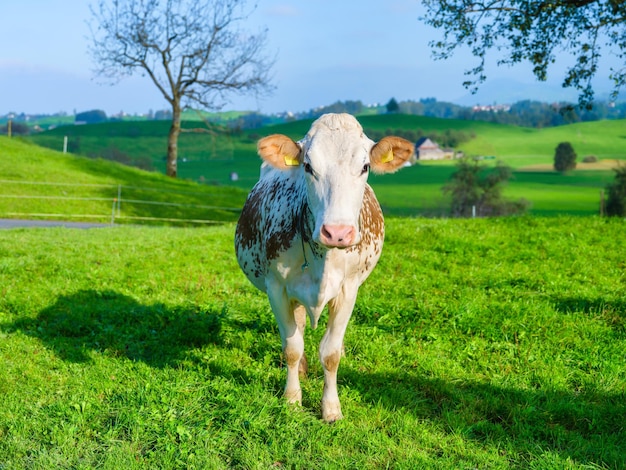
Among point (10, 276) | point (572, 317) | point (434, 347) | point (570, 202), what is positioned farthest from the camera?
point (570, 202)

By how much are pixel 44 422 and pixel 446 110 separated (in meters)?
123

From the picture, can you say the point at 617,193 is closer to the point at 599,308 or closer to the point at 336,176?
the point at 599,308

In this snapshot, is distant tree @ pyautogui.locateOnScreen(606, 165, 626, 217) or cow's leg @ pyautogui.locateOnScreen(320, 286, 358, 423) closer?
cow's leg @ pyautogui.locateOnScreen(320, 286, 358, 423)

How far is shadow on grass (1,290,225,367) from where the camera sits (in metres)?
7.26

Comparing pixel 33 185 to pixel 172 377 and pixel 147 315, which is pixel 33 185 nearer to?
pixel 147 315

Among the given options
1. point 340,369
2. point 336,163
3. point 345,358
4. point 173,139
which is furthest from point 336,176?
point 173,139

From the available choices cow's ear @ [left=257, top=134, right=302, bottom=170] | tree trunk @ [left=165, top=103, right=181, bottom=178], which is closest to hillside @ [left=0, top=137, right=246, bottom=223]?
tree trunk @ [left=165, top=103, right=181, bottom=178]

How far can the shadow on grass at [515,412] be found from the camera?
5035 mm

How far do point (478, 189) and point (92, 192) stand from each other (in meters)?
38.7

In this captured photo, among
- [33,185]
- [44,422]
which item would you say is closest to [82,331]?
[44,422]

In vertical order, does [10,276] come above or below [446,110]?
below

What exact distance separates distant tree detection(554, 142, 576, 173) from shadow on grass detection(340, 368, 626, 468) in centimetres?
6597

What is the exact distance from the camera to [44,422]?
17.3ft

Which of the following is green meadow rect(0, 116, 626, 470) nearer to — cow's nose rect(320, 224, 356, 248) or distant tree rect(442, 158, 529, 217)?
cow's nose rect(320, 224, 356, 248)
